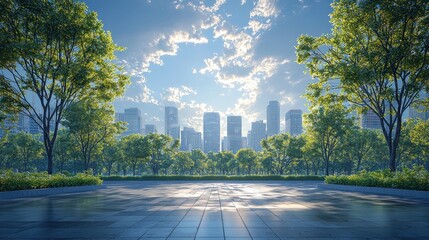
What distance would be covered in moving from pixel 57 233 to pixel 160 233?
122 inches

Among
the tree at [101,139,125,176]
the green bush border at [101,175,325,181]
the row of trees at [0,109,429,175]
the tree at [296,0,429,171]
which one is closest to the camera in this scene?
the tree at [296,0,429,171]

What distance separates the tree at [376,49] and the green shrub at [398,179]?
179 centimetres

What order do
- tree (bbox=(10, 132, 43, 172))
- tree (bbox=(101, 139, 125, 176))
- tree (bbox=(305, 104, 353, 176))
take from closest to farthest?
1. tree (bbox=(305, 104, 353, 176))
2. tree (bbox=(10, 132, 43, 172))
3. tree (bbox=(101, 139, 125, 176))

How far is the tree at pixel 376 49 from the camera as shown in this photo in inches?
806

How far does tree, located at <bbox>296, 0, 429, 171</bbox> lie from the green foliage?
23863 mm

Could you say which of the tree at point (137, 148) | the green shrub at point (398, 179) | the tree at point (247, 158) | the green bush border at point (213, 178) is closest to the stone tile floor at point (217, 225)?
the green shrub at point (398, 179)

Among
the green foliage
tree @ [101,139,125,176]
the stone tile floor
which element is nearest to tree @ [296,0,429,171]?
the stone tile floor

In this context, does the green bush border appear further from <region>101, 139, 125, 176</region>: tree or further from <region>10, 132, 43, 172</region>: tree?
<region>10, 132, 43, 172</region>: tree

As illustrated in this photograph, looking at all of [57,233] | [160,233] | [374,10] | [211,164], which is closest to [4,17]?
[57,233]

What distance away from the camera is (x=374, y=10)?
2091 cm

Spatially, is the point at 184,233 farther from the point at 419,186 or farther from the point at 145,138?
the point at 145,138

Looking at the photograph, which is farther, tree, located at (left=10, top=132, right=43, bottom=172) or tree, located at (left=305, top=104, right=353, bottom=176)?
→ tree, located at (left=10, top=132, right=43, bottom=172)

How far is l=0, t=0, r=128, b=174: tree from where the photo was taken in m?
20.8

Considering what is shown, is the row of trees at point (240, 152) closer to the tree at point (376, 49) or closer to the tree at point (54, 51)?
the tree at point (54, 51)
